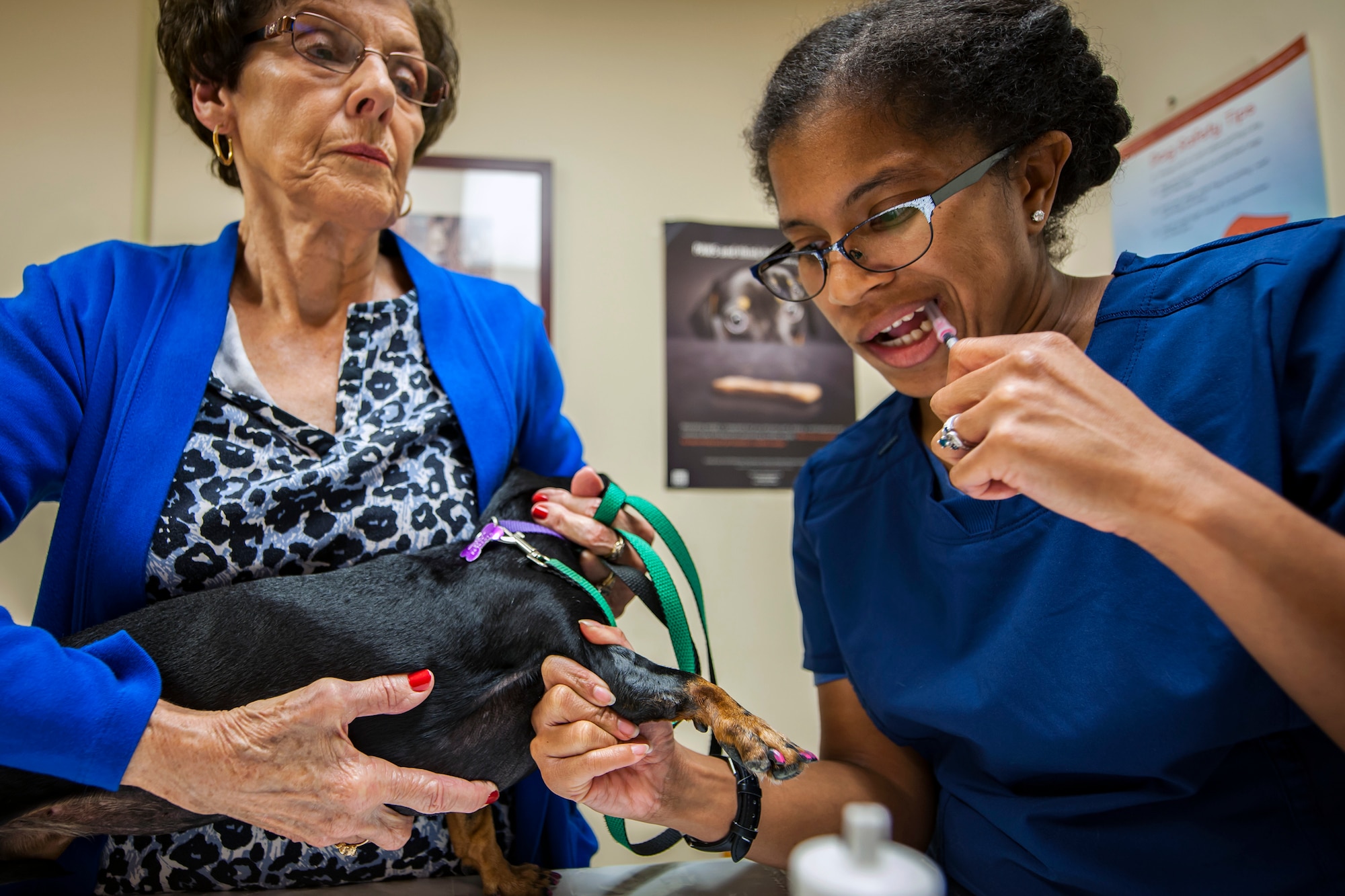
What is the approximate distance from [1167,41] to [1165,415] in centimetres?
172

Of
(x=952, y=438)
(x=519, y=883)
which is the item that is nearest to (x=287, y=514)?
(x=519, y=883)

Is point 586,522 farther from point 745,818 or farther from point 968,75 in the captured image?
point 968,75

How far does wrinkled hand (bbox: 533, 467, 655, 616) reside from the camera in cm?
113

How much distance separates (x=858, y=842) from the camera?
0.34m

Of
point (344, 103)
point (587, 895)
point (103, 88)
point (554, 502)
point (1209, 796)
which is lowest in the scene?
point (587, 895)

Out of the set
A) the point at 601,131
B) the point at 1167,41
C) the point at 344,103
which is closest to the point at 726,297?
the point at 601,131

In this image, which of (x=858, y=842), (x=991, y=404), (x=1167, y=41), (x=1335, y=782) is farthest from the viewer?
(x=1167, y=41)

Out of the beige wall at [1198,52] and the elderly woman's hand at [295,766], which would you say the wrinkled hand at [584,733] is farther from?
the beige wall at [1198,52]

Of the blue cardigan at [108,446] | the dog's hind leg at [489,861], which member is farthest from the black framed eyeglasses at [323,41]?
the dog's hind leg at [489,861]

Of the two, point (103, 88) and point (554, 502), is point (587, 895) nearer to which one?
point (554, 502)

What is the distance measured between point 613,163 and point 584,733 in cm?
199

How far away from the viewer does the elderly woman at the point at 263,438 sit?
891 millimetres

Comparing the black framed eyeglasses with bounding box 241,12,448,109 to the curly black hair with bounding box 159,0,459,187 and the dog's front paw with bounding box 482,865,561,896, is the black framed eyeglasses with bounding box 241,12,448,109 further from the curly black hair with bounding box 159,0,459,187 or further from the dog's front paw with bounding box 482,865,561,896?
the dog's front paw with bounding box 482,865,561,896

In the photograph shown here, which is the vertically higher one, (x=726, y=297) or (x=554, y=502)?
(x=726, y=297)
